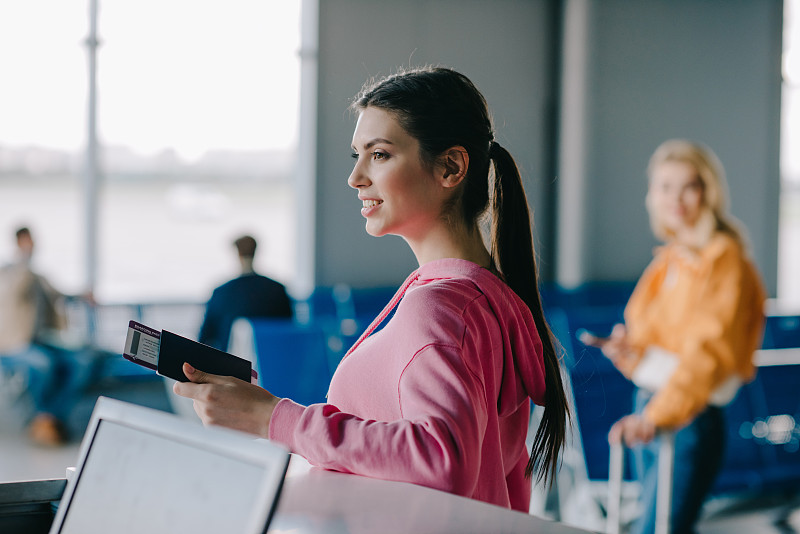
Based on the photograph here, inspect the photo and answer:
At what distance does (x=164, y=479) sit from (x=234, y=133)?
680 centimetres

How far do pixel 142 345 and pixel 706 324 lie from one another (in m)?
2.14

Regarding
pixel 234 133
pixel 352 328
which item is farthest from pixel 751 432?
pixel 234 133

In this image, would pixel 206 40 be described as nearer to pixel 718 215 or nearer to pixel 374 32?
pixel 374 32

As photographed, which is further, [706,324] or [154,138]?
[154,138]

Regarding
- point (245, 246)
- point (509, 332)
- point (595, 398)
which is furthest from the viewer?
point (245, 246)

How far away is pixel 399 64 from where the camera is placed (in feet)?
22.6

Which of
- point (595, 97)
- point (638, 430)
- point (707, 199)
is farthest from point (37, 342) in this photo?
point (595, 97)

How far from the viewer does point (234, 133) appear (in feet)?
24.1

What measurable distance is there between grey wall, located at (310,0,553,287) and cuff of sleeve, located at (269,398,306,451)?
5938 mm

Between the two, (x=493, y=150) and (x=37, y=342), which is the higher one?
(x=493, y=150)

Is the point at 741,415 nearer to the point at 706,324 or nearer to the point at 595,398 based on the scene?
the point at 595,398

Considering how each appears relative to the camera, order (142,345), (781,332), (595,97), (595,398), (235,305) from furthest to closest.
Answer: (595,97), (781,332), (235,305), (595,398), (142,345)

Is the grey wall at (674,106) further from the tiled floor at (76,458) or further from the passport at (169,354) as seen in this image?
the passport at (169,354)

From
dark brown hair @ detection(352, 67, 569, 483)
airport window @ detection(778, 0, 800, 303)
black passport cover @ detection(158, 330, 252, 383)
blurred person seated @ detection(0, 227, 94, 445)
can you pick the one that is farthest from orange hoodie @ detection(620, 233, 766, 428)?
airport window @ detection(778, 0, 800, 303)
